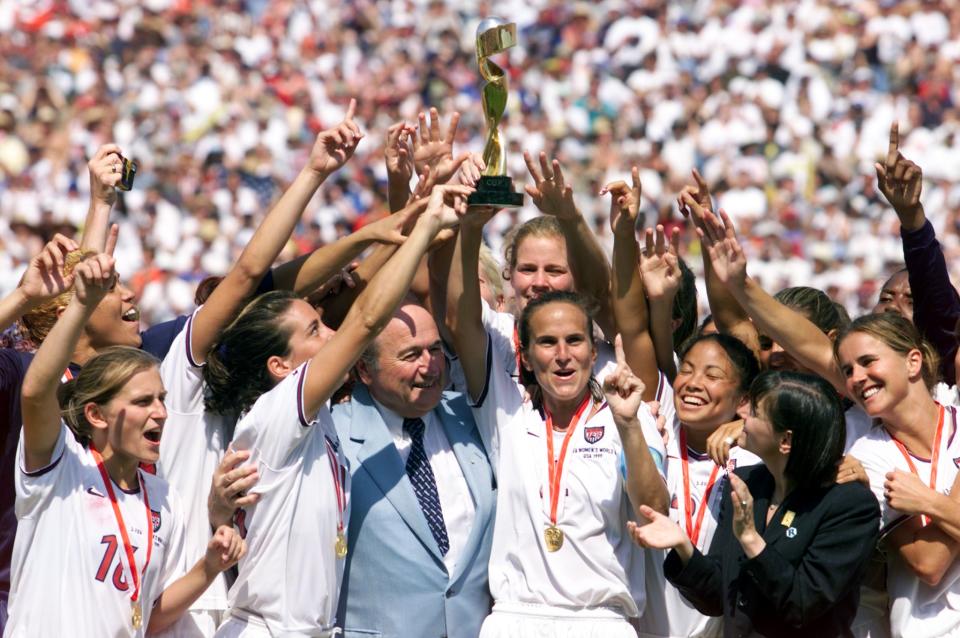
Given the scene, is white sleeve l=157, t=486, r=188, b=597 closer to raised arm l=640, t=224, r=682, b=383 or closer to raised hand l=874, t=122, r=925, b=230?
raised arm l=640, t=224, r=682, b=383

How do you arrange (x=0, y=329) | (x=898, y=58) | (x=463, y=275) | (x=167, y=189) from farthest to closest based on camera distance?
(x=898, y=58)
(x=167, y=189)
(x=463, y=275)
(x=0, y=329)

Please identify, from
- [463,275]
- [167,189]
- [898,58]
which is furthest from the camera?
[898,58]

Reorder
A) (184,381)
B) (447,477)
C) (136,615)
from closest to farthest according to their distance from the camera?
(136,615) < (184,381) < (447,477)

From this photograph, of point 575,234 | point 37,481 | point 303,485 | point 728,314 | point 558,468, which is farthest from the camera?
point 728,314

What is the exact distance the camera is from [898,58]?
19.5m

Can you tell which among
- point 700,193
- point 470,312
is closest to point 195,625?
point 470,312

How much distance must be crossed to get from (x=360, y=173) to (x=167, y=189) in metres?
2.27

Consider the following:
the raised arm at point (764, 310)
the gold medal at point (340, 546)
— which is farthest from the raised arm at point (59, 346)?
the raised arm at point (764, 310)

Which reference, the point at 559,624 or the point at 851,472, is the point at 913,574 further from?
the point at 559,624

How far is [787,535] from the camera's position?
198 inches

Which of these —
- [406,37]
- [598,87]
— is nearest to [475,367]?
[598,87]

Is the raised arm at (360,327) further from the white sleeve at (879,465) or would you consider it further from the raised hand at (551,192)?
the white sleeve at (879,465)

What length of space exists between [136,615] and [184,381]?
994 millimetres

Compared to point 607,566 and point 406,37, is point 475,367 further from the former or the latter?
point 406,37
